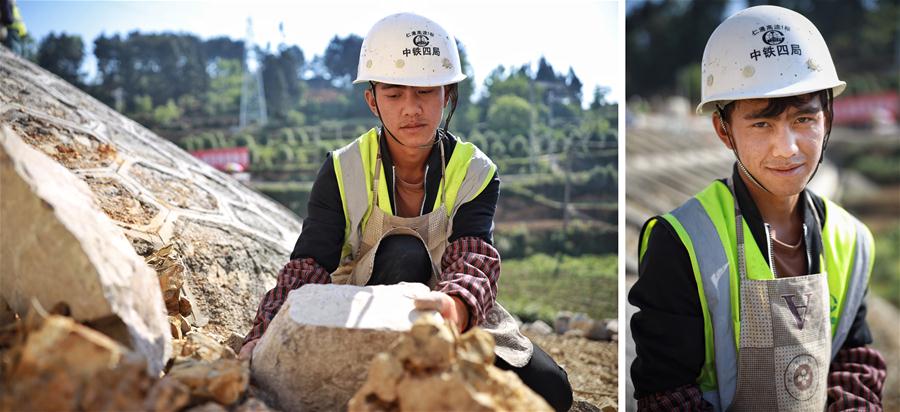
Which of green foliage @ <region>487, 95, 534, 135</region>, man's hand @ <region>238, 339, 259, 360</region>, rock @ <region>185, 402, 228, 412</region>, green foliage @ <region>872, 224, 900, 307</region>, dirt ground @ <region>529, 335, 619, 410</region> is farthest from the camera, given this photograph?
green foliage @ <region>872, 224, 900, 307</region>

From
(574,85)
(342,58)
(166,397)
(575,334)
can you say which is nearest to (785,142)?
(166,397)

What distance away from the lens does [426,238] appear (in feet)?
10.2

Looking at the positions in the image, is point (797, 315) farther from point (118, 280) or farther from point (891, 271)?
point (891, 271)

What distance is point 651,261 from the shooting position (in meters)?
2.96

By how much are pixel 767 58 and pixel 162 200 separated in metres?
2.84

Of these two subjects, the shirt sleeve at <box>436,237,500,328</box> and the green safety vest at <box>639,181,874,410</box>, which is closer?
the shirt sleeve at <box>436,237,500,328</box>

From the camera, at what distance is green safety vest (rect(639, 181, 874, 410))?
114 inches

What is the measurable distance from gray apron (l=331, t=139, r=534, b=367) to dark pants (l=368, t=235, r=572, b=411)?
2cm

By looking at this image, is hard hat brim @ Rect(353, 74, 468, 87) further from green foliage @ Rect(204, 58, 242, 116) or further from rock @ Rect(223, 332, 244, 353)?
green foliage @ Rect(204, 58, 242, 116)

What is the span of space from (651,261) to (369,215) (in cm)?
103

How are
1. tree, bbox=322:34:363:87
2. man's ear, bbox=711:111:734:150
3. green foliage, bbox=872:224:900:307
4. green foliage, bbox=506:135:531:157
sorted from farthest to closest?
green foliage, bbox=872:224:900:307 → green foliage, bbox=506:135:531:157 → tree, bbox=322:34:363:87 → man's ear, bbox=711:111:734:150

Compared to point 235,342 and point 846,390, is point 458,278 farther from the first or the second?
point 846,390

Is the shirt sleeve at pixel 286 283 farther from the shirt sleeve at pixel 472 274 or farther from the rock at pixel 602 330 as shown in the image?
the rock at pixel 602 330

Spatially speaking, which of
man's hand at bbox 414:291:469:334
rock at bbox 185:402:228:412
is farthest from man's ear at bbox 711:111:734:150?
rock at bbox 185:402:228:412
